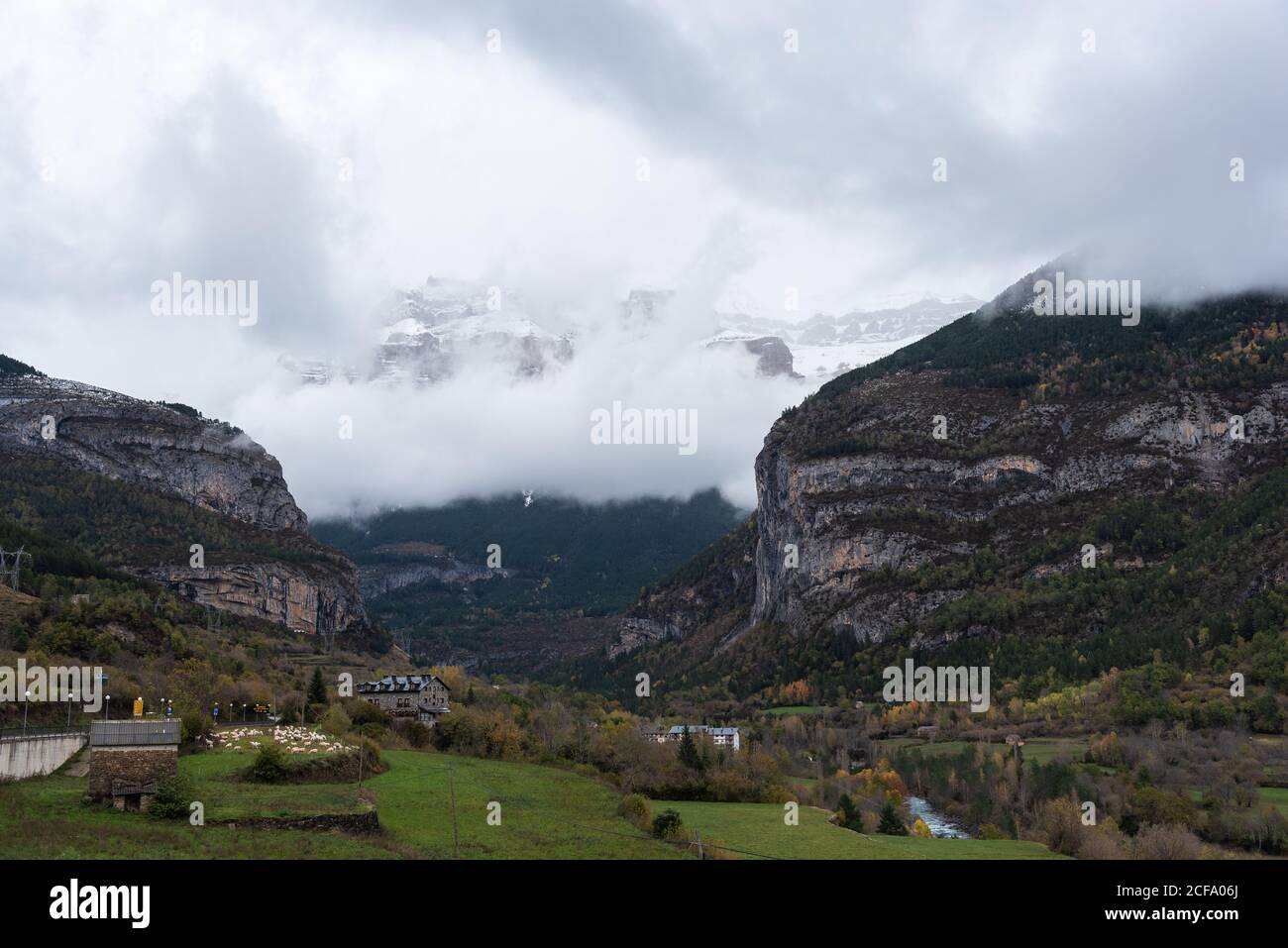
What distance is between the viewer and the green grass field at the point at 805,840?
5394 cm

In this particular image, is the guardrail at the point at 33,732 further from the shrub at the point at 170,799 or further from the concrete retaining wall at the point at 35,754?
the shrub at the point at 170,799

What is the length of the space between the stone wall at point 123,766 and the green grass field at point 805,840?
1039 inches

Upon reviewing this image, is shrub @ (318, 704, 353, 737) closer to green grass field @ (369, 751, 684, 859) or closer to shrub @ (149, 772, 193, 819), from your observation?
green grass field @ (369, 751, 684, 859)

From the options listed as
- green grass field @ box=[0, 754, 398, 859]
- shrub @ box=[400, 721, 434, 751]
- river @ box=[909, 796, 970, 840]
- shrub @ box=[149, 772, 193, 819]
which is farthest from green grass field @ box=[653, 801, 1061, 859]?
shrub @ box=[149, 772, 193, 819]

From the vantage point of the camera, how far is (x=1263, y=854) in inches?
2972

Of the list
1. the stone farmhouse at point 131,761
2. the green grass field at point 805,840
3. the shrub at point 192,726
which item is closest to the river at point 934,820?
the green grass field at point 805,840

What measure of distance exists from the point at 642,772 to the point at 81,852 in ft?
169

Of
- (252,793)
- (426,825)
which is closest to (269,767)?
(252,793)

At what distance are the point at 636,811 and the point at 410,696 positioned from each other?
5606cm

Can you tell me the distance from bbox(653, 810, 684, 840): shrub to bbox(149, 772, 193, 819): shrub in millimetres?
24054

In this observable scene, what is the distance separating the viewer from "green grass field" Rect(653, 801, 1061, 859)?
53938 mm
